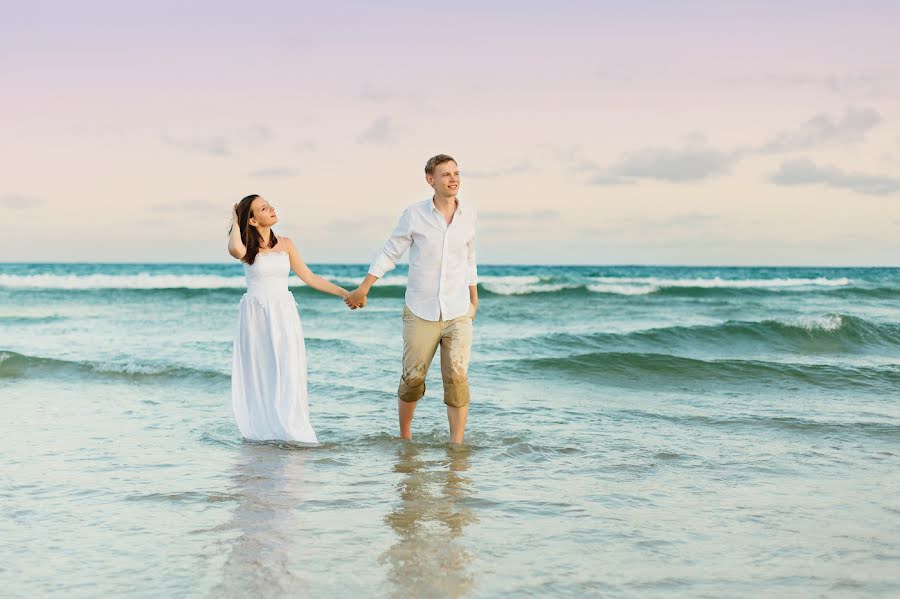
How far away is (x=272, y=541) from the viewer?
14.2 ft

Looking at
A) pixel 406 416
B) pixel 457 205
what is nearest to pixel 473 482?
pixel 406 416

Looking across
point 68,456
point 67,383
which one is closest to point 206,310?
point 67,383

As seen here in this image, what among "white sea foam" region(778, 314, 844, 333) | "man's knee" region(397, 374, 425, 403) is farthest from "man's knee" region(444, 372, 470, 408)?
"white sea foam" region(778, 314, 844, 333)

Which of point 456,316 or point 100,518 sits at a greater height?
point 456,316

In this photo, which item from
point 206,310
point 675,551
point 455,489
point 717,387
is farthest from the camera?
point 206,310

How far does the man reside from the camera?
6.39 m

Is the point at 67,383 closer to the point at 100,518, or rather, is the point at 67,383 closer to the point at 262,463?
the point at 262,463

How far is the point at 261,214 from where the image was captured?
682 centimetres

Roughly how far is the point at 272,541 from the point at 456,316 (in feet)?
8.66

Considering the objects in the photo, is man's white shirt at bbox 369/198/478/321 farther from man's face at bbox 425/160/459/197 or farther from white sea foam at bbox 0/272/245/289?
white sea foam at bbox 0/272/245/289

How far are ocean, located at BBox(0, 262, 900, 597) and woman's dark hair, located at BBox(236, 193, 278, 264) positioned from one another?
5.34 feet

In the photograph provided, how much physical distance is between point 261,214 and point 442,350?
1841 millimetres

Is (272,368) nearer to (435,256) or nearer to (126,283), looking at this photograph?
(435,256)

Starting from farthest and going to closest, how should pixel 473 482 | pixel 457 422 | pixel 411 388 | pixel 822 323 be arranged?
1. pixel 822 323
2. pixel 457 422
3. pixel 411 388
4. pixel 473 482
